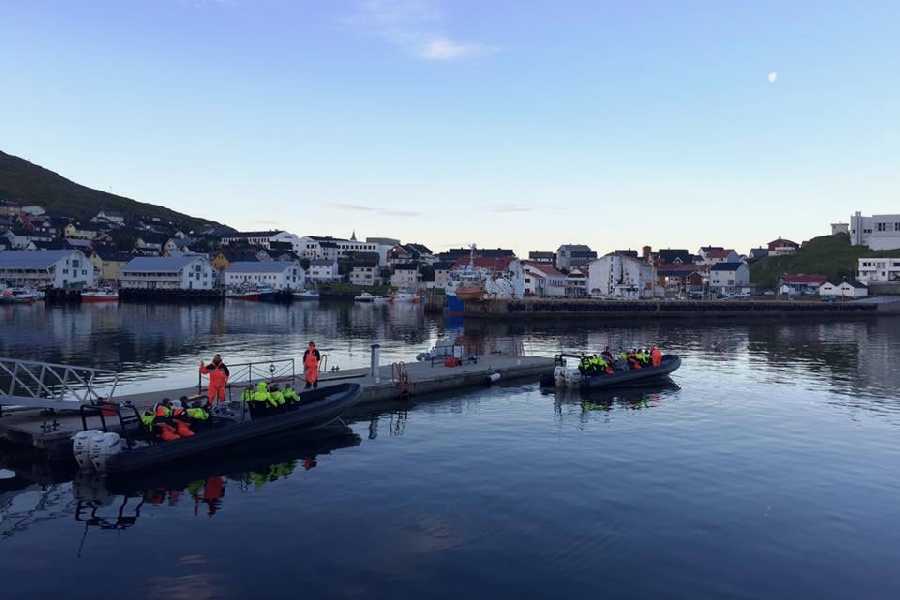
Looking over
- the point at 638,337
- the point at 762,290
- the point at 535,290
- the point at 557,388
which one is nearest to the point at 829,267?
the point at 762,290

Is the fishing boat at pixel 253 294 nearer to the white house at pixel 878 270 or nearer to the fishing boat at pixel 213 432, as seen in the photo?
the fishing boat at pixel 213 432

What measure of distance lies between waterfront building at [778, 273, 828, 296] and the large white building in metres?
20.2

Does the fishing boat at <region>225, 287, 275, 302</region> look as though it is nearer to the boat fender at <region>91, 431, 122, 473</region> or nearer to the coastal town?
the coastal town

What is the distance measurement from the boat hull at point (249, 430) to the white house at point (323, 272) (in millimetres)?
153912

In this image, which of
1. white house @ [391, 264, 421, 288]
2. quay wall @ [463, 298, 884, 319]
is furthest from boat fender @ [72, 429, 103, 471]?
white house @ [391, 264, 421, 288]

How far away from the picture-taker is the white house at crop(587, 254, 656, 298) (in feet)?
467

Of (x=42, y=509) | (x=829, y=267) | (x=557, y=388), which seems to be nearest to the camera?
(x=42, y=509)

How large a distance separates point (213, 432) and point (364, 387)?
10564 mm

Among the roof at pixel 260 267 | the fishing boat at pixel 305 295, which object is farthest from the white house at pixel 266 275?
the fishing boat at pixel 305 295

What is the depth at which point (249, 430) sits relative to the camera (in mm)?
23250

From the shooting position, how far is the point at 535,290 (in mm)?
146375

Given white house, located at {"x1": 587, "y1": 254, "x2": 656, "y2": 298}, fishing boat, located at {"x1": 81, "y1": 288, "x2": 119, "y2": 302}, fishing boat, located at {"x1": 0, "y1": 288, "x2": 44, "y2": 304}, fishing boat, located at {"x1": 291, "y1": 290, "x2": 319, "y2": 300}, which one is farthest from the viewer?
fishing boat, located at {"x1": 291, "y1": 290, "x2": 319, "y2": 300}

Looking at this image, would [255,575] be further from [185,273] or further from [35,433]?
[185,273]

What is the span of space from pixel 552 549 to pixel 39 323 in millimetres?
74781
